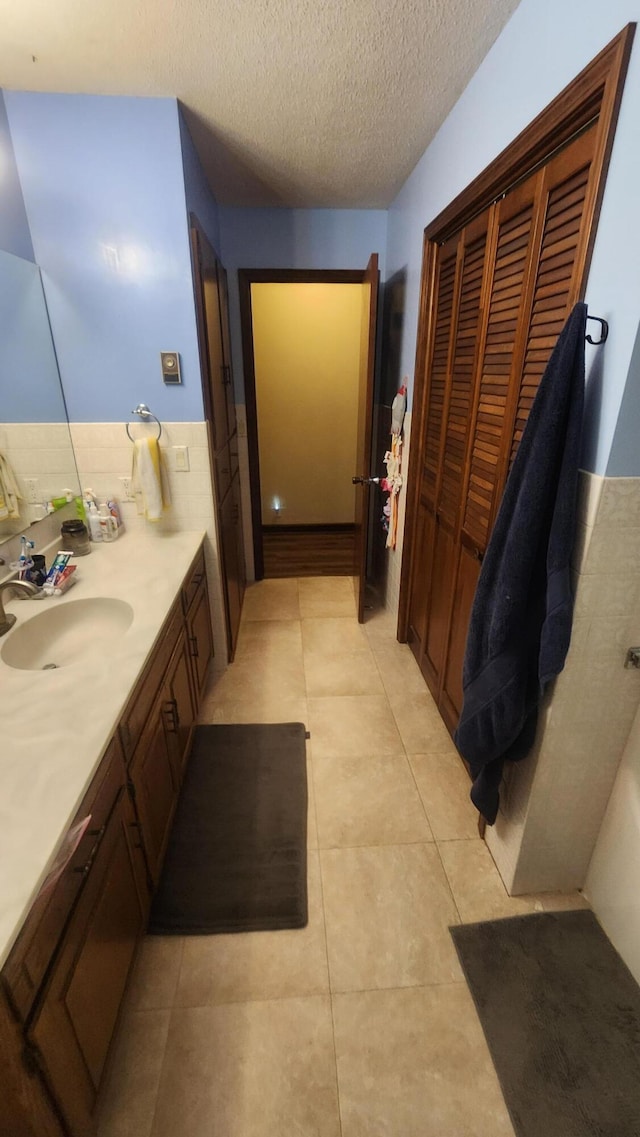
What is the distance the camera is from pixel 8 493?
167 centimetres

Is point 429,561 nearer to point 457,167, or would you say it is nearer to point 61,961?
point 457,167

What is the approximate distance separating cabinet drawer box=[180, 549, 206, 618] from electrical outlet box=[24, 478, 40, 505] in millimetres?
646

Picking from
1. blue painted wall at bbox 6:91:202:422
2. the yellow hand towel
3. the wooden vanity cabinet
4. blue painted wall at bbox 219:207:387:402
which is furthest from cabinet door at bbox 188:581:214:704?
blue painted wall at bbox 219:207:387:402

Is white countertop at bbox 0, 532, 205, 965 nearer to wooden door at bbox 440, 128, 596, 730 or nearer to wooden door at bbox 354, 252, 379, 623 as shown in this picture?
wooden door at bbox 440, 128, 596, 730

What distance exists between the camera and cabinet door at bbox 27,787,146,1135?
805mm

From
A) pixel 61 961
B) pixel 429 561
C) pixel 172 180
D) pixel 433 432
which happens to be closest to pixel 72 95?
pixel 172 180

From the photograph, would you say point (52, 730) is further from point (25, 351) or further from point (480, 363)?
point (480, 363)

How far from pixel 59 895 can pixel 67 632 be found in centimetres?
89

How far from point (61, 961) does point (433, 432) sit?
2.12 metres

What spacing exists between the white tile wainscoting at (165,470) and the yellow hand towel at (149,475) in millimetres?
79

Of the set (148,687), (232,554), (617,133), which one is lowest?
(232,554)

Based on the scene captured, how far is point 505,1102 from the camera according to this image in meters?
1.08

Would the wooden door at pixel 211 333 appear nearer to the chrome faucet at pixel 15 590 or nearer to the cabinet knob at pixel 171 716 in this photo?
the chrome faucet at pixel 15 590

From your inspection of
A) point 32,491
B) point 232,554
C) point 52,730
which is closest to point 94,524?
point 32,491
